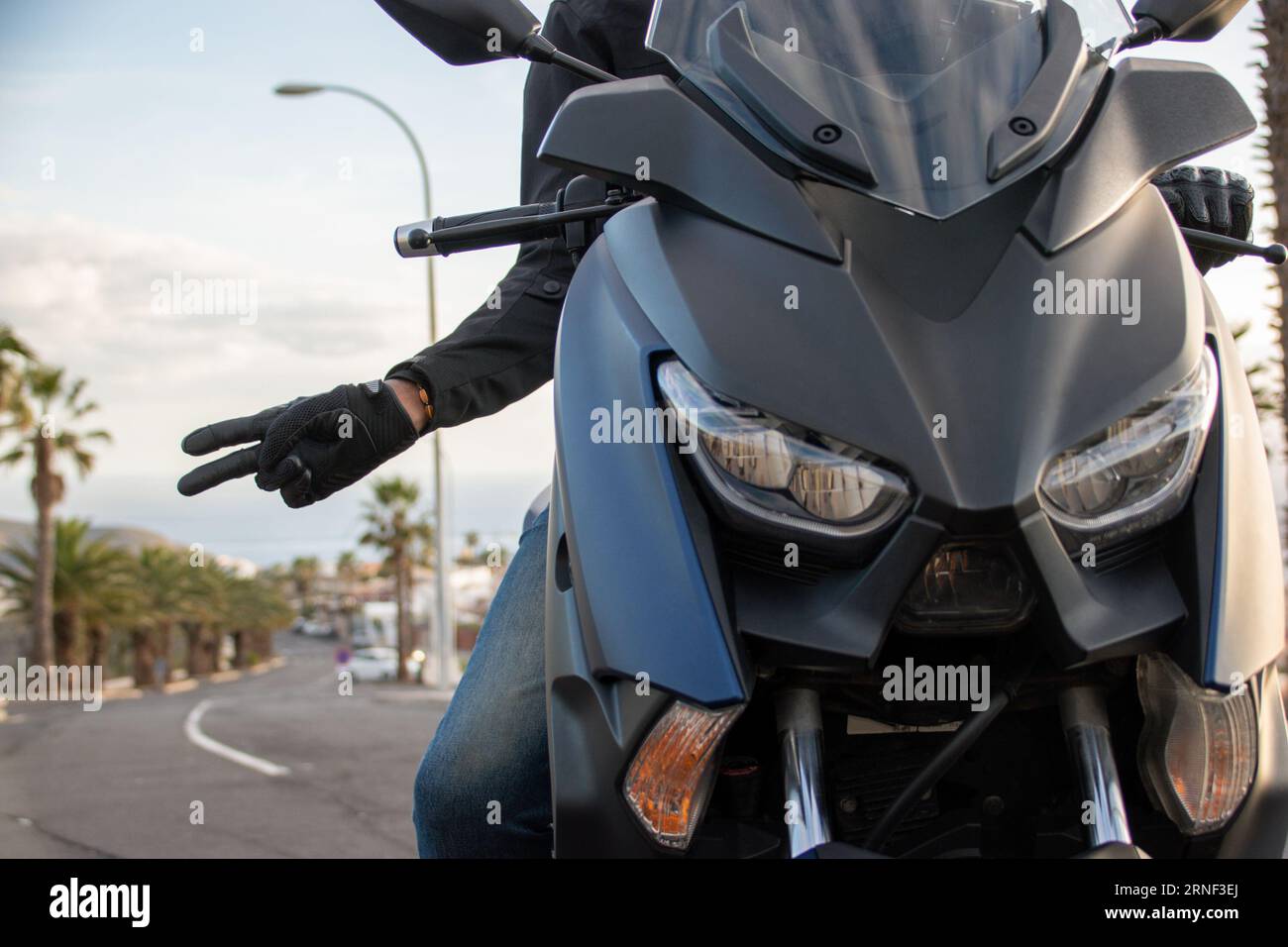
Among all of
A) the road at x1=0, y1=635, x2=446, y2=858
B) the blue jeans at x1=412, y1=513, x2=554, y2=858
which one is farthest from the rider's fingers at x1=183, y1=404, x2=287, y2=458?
the road at x1=0, y1=635, x2=446, y2=858

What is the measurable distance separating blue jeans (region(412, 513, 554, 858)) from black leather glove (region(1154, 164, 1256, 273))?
3.92 ft

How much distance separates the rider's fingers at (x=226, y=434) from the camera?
6.22ft

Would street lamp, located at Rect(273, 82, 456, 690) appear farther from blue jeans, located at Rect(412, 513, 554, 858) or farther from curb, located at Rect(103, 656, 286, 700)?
blue jeans, located at Rect(412, 513, 554, 858)

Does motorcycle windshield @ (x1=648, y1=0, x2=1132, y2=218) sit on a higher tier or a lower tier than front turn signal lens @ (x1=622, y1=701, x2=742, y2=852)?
higher

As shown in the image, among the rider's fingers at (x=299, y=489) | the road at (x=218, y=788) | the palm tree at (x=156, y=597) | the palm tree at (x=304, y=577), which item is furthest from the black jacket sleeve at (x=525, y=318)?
the palm tree at (x=304, y=577)

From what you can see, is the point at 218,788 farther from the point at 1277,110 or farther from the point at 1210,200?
the point at 1277,110

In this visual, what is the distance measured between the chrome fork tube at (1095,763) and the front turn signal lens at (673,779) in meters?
0.41

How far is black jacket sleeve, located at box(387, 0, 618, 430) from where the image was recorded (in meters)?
2.18

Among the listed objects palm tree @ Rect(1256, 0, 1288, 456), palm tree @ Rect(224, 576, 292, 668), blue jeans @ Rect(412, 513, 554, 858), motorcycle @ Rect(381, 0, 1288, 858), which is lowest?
palm tree @ Rect(224, 576, 292, 668)

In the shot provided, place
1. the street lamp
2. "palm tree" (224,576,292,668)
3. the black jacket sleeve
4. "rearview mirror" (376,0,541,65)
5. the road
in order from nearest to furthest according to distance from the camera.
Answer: "rearview mirror" (376,0,541,65) < the black jacket sleeve < the road < the street lamp < "palm tree" (224,576,292,668)

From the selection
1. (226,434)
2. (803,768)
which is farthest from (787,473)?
(226,434)

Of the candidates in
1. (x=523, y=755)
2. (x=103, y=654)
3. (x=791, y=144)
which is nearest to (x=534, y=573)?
(x=523, y=755)

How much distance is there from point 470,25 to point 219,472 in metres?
0.75

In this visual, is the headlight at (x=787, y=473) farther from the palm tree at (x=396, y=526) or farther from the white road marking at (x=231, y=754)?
Answer: the palm tree at (x=396, y=526)
